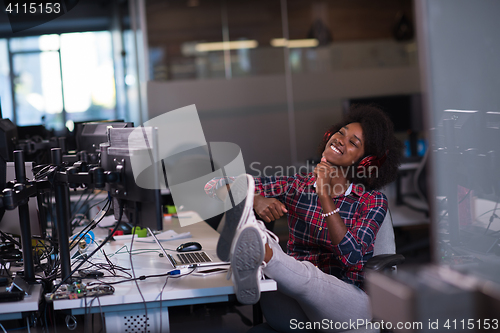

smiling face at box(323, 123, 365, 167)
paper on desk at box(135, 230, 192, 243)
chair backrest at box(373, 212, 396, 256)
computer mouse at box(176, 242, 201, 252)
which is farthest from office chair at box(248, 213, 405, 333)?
paper on desk at box(135, 230, 192, 243)

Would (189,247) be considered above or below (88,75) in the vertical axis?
below

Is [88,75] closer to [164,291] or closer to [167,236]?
[167,236]

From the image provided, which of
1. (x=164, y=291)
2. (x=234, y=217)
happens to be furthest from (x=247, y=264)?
(x=164, y=291)

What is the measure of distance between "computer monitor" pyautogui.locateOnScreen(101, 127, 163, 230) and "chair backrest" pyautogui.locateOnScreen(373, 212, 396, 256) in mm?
889

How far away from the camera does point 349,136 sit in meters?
1.99

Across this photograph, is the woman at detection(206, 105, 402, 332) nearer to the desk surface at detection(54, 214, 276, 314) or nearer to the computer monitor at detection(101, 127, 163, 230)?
the desk surface at detection(54, 214, 276, 314)

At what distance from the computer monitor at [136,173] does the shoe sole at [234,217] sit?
0.21 meters

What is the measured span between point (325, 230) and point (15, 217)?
1.25m

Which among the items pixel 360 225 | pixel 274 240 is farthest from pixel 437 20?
pixel 274 240

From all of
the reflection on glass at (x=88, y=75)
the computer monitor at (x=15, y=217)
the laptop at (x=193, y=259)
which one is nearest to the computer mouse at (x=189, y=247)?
the laptop at (x=193, y=259)

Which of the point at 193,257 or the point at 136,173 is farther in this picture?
the point at 193,257

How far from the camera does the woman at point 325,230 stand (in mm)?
1419

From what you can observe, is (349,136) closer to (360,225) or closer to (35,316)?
(360,225)

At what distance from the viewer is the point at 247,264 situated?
1354mm
